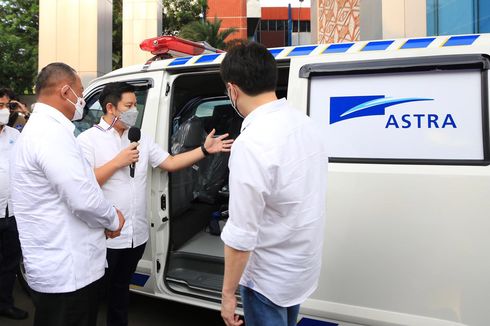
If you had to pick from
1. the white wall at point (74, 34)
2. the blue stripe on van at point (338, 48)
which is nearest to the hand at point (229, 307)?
the blue stripe on van at point (338, 48)

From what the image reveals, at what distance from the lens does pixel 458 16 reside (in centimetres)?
797

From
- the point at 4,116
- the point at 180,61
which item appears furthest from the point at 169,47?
the point at 4,116

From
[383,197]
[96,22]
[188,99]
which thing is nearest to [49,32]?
[96,22]

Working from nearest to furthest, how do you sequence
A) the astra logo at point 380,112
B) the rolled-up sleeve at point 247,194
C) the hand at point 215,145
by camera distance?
the rolled-up sleeve at point 247,194
the astra logo at point 380,112
the hand at point 215,145

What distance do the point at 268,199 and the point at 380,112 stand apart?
1.09 metres

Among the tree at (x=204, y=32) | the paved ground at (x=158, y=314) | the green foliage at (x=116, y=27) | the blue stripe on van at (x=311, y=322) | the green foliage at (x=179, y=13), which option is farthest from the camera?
the green foliage at (x=179, y=13)

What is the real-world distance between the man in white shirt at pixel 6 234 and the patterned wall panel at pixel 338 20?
9954mm

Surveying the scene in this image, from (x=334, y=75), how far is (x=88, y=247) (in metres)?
1.66

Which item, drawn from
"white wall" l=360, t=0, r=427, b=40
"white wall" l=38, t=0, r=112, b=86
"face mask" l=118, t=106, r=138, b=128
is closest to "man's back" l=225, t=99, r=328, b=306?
"face mask" l=118, t=106, r=138, b=128

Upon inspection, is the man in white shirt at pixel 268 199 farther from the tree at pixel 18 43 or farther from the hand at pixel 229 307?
the tree at pixel 18 43

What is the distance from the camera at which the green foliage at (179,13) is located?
3062cm

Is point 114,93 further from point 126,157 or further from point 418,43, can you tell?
point 418,43

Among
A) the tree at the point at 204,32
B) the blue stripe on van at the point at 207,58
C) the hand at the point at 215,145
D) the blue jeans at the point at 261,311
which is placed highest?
the tree at the point at 204,32

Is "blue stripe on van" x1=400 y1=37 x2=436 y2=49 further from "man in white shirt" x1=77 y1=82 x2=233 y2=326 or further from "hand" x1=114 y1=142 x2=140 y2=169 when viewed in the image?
"hand" x1=114 y1=142 x2=140 y2=169
